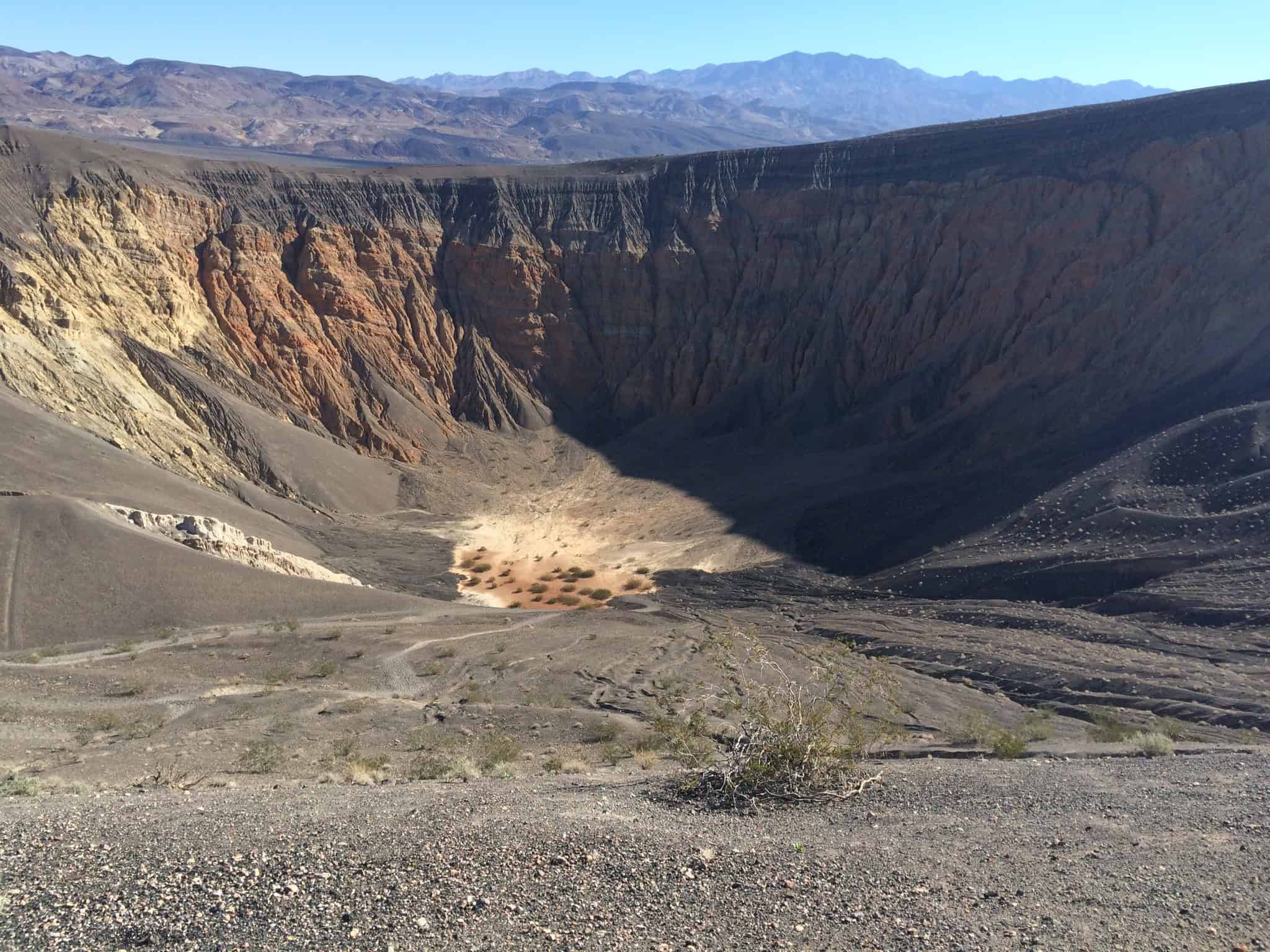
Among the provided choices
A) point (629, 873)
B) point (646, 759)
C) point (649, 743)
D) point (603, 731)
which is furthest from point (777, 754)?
point (603, 731)

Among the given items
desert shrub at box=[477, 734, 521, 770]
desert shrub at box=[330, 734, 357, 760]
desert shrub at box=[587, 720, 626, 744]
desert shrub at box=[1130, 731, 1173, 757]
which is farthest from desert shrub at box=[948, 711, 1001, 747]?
desert shrub at box=[330, 734, 357, 760]

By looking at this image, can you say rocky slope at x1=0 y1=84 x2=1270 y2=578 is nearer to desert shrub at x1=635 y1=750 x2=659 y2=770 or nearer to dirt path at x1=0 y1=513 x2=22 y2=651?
dirt path at x1=0 y1=513 x2=22 y2=651

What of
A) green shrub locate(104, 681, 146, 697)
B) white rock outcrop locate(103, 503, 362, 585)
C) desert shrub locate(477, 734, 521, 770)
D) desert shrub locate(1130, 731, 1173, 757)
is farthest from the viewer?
white rock outcrop locate(103, 503, 362, 585)

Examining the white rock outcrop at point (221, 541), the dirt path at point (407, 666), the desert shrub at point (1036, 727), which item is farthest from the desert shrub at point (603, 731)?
the white rock outcrop at point (221, 541)

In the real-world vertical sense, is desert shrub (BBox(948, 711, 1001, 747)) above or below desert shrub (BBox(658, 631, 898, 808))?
below

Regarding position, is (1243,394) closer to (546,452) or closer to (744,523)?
Result: (744,523)

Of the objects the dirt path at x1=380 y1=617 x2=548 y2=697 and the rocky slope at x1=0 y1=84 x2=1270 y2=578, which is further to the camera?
the rocky slope at x1=0 y1=84 x2=1270 y2=578
